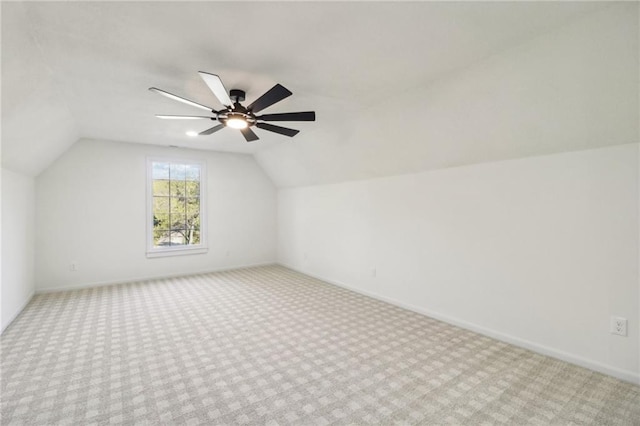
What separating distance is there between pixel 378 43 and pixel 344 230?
3.16 meters

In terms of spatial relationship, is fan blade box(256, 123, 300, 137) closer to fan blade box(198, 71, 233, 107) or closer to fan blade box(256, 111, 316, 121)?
fan blade box(256, 111, 316, 121)

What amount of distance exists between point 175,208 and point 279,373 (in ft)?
14.1

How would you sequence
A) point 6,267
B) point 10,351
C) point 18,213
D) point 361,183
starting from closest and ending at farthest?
point 10,351
point 6,267
point 18,213
point 361,183

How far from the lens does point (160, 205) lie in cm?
553

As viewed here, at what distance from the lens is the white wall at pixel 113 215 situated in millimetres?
4578

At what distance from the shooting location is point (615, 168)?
7.45 feet

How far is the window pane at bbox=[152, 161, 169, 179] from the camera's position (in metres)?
5.41

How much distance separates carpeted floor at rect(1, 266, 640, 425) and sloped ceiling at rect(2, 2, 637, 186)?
5.89 feet

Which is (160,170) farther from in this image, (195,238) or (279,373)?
(279,373)

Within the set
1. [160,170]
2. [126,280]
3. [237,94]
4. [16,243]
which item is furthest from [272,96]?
[126,280]

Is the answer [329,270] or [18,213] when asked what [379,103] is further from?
[18,213]

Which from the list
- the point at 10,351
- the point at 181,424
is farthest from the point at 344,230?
the point at 10,351

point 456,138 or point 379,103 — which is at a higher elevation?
point 379,103

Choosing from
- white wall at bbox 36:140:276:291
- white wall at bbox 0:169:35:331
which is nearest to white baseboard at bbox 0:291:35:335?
white wall at bbox 0:169:35:331
